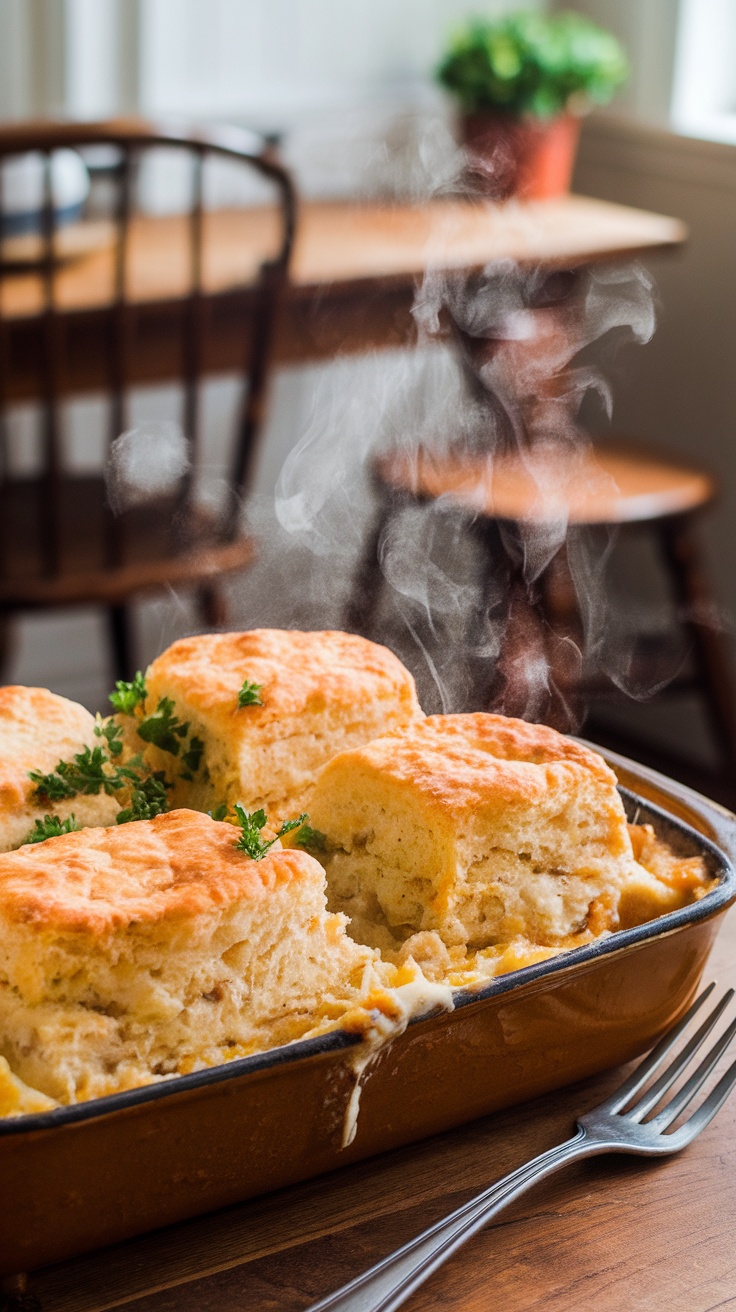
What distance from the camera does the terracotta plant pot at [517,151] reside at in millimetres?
2977

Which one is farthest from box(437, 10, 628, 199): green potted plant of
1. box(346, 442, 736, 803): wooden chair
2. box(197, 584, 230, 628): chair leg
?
box(197, 584, 230, 628): chair leg

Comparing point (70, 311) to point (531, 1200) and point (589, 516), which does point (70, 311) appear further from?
point (531, 1200)

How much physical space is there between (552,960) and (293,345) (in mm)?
1958

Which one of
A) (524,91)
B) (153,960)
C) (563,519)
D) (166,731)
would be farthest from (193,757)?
(524,91)

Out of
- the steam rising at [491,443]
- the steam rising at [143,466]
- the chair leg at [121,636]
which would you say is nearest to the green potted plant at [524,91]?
the steam rising at [491,443]

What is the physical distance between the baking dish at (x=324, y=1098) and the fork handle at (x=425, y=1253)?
0.21 ft

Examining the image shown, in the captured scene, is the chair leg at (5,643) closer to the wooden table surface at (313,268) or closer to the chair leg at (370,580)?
the wooden table surface at (313,268)

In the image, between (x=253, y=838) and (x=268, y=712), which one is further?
(x=268, y=712)

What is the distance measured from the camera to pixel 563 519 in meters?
2.59

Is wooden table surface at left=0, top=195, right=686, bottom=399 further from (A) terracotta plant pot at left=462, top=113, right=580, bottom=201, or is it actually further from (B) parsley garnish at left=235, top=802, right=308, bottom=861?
(B) parsley garnish at left=235, top=802, right=308, bottom=861

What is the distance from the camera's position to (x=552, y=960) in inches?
30.5

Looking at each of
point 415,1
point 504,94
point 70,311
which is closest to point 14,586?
point 70,311

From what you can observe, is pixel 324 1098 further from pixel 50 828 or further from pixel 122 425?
pixel 122 425

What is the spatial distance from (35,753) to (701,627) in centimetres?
200
